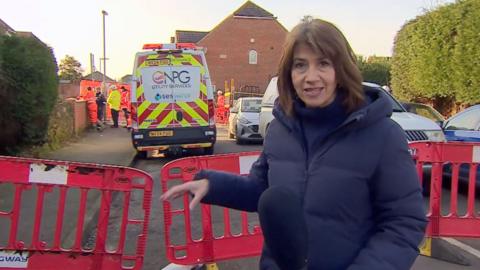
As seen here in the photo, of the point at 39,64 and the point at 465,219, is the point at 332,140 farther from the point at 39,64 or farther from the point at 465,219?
the point at 39,64

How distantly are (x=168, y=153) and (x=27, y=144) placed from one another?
422 centimetres

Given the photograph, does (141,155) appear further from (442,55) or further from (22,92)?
(442,55)

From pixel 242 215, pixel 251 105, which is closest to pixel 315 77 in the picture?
pixel 242 215

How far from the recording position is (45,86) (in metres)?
10.7

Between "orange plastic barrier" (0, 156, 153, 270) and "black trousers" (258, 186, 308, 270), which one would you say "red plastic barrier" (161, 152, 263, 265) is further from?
"black trousers" (258, 186, 308, 270)

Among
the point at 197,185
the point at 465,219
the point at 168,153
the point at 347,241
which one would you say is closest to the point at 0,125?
the point at 168,153

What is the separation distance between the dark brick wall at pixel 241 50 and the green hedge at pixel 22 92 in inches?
1699

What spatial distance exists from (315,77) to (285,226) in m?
0.61

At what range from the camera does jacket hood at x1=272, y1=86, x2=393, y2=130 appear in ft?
5.74

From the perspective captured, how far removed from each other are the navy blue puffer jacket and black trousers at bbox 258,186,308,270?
193mm

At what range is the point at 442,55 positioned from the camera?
707 inches

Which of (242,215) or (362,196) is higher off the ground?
(362,196)

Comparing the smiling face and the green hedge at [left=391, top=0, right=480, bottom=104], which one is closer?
the smiling face

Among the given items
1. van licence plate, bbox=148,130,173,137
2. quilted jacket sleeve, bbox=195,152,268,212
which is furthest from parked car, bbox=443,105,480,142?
quilted jacket sleeve, bbox=195,152,268,212
